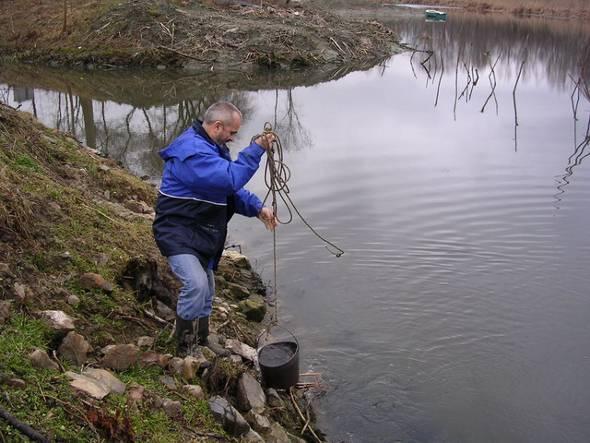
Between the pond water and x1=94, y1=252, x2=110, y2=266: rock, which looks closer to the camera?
x1=94, y1=252, x2=110, y2=266: rock

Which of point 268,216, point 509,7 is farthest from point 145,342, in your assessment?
point 509,7

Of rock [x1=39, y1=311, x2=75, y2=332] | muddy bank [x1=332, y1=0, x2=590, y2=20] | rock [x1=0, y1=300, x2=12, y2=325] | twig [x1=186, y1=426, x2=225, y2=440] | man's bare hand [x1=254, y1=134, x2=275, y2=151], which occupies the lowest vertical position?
twig [x1=186, y1=426, x2=225, y2=440]

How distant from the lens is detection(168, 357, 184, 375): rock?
4.38m

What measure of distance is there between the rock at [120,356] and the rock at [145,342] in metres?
0.30

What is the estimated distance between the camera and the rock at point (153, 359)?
14.0 feet

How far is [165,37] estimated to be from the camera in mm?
26062

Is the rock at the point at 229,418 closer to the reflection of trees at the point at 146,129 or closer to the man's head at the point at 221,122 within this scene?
the man's head at the point at 221,122

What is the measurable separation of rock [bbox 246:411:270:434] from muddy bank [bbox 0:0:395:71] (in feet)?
71.3

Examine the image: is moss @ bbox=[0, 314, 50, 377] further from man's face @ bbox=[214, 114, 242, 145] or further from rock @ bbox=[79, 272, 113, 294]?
man's face @ bbox=[214, 114, 242, 145]

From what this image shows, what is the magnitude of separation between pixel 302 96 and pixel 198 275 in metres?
17.1

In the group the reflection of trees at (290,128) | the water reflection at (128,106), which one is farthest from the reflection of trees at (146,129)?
the reflection of trees at (290,128)

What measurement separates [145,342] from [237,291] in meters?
2.42

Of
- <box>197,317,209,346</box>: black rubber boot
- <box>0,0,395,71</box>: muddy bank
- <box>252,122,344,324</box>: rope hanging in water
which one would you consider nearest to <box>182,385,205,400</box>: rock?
<box>197,317,209,346</box>: black rubber boot

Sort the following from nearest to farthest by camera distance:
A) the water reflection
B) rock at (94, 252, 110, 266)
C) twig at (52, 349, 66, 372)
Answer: twig at (52, 349, 66, 372) < rock at (94, 252, 110, 266) < the water reflection
